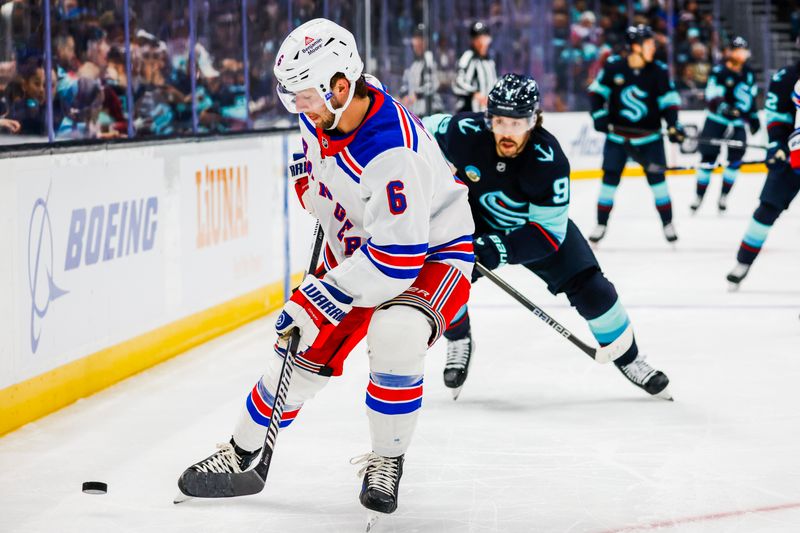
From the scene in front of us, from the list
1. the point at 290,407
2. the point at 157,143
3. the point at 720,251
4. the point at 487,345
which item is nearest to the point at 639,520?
the point at 290,407

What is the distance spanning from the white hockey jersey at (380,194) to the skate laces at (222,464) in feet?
1.53

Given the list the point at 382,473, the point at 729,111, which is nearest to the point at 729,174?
the point at 729,111

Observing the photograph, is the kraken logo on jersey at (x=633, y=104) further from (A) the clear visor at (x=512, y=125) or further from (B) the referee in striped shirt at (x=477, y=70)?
(A) the clear visor at (x=512, y=125)

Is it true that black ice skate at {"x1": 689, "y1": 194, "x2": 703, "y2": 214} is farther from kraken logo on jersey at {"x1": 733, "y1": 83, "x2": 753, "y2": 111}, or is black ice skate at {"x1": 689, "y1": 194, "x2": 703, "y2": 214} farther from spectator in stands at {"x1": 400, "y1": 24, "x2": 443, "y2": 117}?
spectator in stands at {"x1": 400, "y1": 24, "x2": 443, "y2": 117}

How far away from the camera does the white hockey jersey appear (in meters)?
2.21

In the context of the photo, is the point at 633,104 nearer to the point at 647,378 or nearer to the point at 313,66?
the point at 647,378

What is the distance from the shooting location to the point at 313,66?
2186 millimetres

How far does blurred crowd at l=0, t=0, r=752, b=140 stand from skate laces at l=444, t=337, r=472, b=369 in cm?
137

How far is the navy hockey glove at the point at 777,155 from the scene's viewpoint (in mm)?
4980

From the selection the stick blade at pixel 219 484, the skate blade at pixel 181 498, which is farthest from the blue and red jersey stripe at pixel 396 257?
the skate blade at pixel 181 498

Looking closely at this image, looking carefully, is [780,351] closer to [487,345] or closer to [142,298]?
[487,345]

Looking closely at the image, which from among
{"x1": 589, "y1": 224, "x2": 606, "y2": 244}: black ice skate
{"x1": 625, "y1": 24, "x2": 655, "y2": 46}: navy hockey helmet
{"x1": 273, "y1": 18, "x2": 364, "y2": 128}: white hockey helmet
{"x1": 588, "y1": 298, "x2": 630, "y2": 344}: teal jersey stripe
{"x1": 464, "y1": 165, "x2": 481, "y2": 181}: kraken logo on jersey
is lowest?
{"x1": 589, "y1": 224, "x2": 606, "y2": 244}: black ice skate

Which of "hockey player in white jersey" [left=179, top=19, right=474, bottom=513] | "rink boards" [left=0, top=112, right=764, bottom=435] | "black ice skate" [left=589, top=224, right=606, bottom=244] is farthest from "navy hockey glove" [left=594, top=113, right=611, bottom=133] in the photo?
"hockey player in white jersey" [left=179, top=19, right=474, bottom=513]

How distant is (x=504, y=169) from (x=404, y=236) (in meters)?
1.16
